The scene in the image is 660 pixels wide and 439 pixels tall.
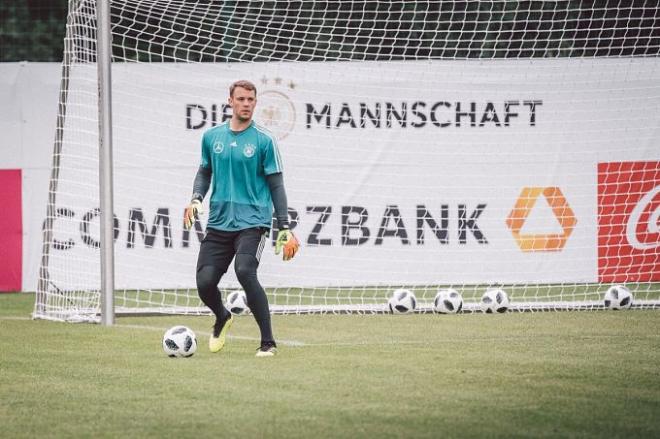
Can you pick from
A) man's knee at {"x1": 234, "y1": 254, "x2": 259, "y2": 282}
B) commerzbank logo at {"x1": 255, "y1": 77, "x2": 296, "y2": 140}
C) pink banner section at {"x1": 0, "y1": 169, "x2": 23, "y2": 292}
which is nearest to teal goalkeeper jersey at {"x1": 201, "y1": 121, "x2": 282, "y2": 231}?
man's knee at {"x1": 234, "y1": 254, "x2": 259, "y2": 282}

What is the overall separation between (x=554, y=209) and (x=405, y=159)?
2.01 metres

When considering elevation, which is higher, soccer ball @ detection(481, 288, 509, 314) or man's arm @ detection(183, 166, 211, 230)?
man's arm @ detection(183, 166, 211, 230)

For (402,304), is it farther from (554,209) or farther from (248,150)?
(248,150)

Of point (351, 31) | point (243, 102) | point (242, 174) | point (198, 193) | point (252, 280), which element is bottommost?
point (252, 280)

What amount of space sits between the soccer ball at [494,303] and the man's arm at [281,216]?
4.30 metres

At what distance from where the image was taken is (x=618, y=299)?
13.0 m

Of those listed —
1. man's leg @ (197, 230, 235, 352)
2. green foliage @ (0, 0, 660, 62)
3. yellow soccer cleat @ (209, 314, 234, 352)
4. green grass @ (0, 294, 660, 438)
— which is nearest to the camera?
green grass @ (0, 294, 660, 438)

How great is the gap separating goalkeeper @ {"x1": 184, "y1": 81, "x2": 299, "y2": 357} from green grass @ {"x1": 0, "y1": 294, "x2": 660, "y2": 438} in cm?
55

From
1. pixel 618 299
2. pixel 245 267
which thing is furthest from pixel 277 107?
pixel 245 267

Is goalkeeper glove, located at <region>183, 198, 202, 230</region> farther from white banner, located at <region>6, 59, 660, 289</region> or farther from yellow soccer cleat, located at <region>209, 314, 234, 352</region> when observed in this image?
white banner, located at <region>6, 59, 660, 289</region>

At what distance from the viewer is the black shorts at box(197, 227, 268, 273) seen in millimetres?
9188

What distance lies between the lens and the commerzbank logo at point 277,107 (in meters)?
16.0

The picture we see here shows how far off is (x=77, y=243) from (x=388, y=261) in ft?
12.7

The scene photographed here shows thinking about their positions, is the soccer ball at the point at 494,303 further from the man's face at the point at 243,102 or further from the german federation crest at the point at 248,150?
the man's face at the point at 243,102
